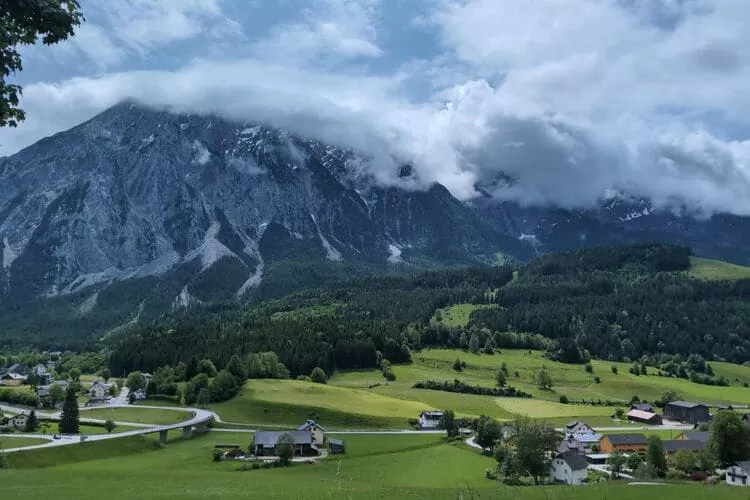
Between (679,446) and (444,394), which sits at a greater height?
(679,446)

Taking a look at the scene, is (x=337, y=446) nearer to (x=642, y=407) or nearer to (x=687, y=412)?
(x=642, y=407)

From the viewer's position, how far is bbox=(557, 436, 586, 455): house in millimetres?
78588

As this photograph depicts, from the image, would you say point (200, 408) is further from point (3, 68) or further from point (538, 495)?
point (3, 68)

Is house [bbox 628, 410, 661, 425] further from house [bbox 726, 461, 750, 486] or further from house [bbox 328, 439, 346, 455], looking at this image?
house [bbox 328, 439, 346, 455]

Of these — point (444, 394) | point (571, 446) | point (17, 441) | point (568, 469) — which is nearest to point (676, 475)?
point (568, 469)

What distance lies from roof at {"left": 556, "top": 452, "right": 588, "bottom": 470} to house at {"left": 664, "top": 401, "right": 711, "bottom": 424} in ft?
211

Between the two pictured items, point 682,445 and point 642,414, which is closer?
point 682,445

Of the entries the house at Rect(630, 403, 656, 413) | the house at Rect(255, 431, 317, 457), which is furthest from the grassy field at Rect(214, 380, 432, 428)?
the house at Rect(630, 403, 656, 413)

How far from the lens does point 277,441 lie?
7806cm

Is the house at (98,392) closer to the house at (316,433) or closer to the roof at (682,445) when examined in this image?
the house at (316,433)

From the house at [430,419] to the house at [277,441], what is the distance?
82.0 ft

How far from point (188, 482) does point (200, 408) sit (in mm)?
72381

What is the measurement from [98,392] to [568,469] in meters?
104

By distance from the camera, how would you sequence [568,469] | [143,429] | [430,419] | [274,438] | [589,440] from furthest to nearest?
[430,419] < [589,440] < [143,429] < [274,438] < [568,469]
